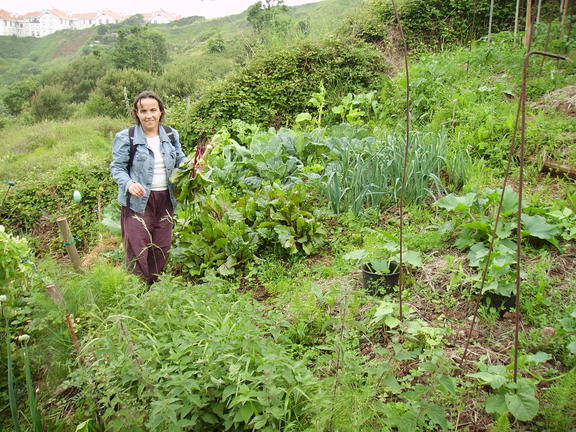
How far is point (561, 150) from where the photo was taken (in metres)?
3.77

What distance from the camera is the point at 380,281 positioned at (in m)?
2.57

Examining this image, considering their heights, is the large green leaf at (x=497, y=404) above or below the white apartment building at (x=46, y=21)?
below

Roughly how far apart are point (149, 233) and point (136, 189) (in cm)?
39

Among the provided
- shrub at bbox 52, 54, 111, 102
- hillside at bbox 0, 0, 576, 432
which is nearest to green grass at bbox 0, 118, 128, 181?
hillside at bbox 0, 0, 576, 432

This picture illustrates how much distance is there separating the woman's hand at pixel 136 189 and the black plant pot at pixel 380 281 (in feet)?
5.82

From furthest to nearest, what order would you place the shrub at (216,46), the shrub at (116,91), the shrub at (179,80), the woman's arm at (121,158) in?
1. the shrub at (216,46)
2. the shrub at (116,91)
3. the shrub at (179,80)
4. the woman's arm at (121,158)

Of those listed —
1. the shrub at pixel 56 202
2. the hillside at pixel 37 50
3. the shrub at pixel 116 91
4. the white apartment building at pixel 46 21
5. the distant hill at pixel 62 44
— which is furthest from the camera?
the white apartment building at pixel 46 21

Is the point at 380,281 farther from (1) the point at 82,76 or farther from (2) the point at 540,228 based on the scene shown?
(1) the point at 82,76

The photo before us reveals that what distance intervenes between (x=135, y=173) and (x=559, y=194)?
3.50 m

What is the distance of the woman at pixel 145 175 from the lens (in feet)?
10.6

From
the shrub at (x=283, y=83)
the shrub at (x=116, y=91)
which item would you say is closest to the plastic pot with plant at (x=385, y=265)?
the shrub at (x=283, y=83)

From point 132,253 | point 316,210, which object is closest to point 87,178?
point 132,253

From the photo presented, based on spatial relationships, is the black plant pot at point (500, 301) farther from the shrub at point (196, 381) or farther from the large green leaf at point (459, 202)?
the shrub at point (196, 381)

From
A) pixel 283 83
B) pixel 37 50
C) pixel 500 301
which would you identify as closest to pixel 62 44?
pixel 37 50
